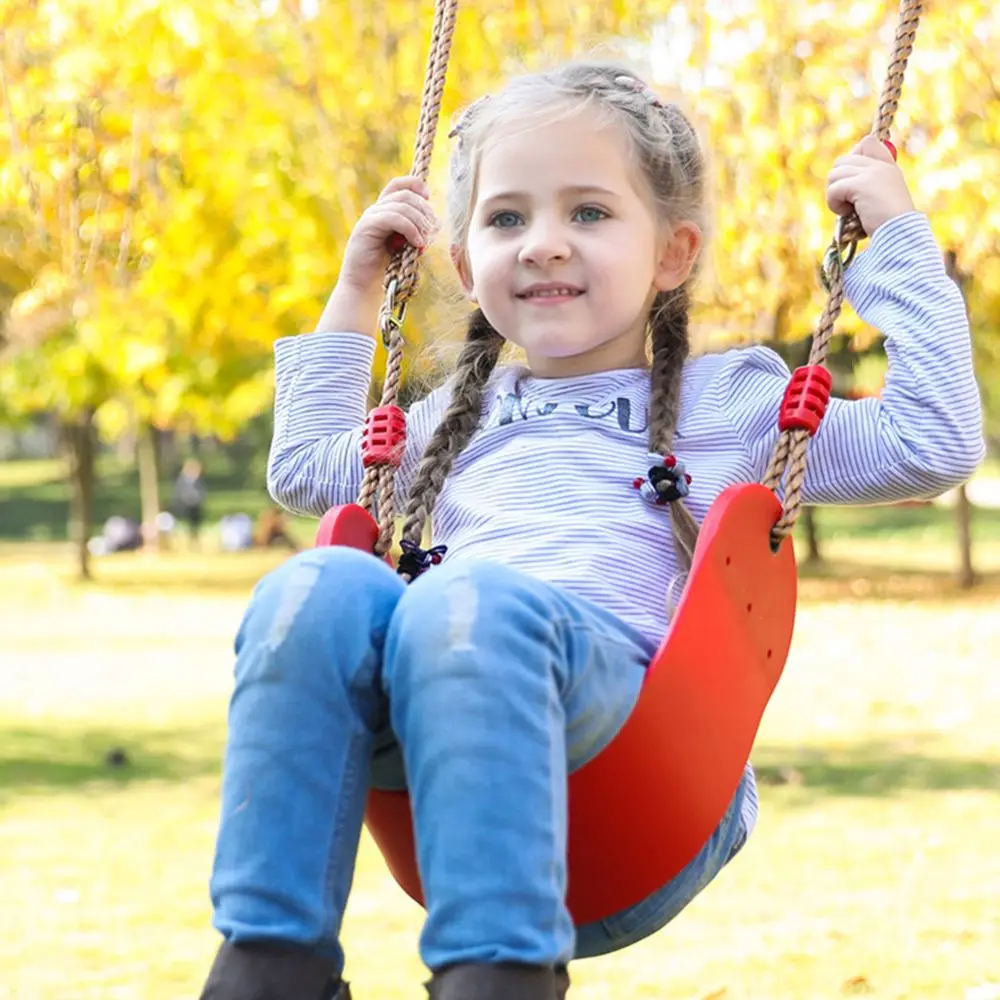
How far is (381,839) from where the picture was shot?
2.18 m

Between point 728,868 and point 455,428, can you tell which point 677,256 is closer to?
point 455,428

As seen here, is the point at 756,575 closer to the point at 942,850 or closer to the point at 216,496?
the point at 942,850

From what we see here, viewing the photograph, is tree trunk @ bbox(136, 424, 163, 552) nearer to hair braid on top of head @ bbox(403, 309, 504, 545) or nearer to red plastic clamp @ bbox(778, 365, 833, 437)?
hair braid on top of head @ bbox(403, 309, 504, 545)

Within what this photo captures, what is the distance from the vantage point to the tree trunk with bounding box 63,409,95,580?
17.2 m

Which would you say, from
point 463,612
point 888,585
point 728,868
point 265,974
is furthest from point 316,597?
point 888,585

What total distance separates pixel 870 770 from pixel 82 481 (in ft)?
42.5

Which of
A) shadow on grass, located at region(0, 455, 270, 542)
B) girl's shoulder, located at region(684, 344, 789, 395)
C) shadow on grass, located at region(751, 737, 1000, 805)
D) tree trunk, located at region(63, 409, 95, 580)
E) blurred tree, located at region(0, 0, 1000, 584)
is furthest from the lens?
shadow on grass, located at region(0, 455, 270, 542)

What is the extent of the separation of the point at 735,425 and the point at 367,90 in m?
7.83

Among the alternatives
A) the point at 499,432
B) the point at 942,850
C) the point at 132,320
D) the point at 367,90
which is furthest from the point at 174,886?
the point at 132,320

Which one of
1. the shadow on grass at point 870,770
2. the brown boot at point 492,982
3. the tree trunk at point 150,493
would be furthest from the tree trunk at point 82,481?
the brown boot at point 492,982

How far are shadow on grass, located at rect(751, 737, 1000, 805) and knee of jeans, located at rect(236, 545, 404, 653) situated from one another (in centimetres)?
400

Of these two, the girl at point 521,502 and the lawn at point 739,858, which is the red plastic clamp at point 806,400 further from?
the lawn at point 739,858

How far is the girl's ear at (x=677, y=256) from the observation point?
2.66 metres

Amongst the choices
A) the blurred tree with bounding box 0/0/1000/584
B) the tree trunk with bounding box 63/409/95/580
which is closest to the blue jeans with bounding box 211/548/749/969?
the blurred tree with bounding box 0/0/1000/584
